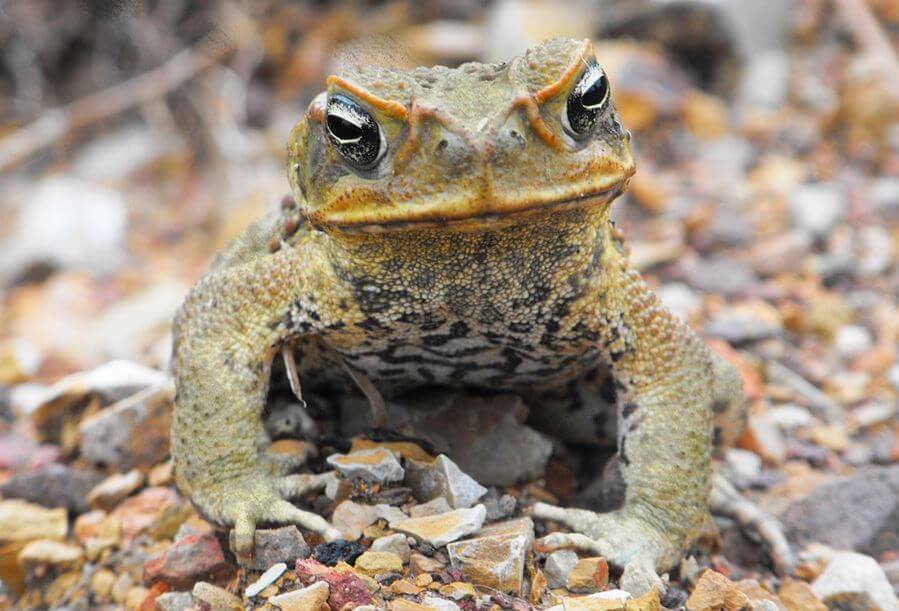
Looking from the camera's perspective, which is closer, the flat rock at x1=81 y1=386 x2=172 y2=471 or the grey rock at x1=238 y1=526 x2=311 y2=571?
the grey rock at x1=238 y1=526 x2=311 y2=571

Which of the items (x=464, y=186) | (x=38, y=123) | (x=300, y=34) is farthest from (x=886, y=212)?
(x=38, y=123)

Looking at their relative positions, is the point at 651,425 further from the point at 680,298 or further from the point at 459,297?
the point at 680,298

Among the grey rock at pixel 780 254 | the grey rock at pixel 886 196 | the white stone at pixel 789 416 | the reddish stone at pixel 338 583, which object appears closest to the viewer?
the reddish stone at pixel 338 583

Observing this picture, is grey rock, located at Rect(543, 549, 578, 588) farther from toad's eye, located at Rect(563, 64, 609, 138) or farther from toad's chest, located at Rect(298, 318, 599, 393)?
toad's eye, located at Rect(563, 64, 609, 138)

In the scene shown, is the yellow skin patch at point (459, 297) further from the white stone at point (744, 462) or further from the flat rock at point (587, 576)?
the white stone at point (744, 462)

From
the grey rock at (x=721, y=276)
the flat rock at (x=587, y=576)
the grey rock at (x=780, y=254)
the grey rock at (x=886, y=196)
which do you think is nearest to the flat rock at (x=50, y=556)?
the flat rock at (x=587, y=576)

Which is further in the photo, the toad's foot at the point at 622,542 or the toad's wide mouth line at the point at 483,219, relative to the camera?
the toad's foot at the point at 622,542

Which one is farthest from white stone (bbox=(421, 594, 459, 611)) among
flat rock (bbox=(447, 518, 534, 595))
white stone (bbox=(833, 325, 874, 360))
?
white stone (bbox=(833, 325, 874, 360))

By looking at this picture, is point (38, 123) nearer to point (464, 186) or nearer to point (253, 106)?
point (253, 106)
